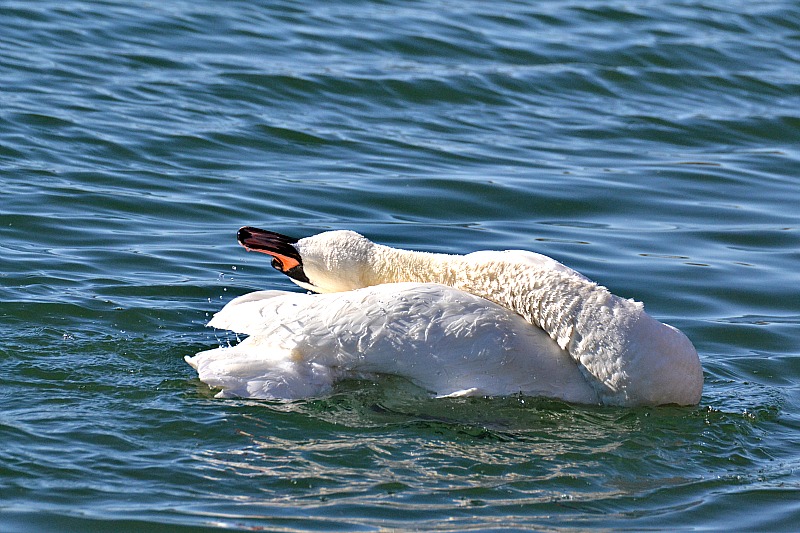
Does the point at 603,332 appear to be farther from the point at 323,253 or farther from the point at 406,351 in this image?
the point at 323,253

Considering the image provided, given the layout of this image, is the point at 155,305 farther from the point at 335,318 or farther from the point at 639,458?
the point at 639,458

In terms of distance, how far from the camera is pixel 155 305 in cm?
821

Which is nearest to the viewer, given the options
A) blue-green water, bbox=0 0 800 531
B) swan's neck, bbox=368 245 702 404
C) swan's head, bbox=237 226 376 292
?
blue-green water, bbox=0 0 800 531

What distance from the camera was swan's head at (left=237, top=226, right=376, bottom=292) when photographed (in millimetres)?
7043

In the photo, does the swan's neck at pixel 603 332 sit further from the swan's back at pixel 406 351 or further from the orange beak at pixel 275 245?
the orange beak at pixel 275 245

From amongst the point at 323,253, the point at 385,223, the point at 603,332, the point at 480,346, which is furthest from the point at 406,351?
the point at 385,223

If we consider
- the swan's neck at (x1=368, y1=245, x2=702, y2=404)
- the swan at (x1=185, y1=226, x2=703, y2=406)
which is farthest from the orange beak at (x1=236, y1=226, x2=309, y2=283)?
the swan's neck at (x1=368, y1=245, x2=702, y2=404)

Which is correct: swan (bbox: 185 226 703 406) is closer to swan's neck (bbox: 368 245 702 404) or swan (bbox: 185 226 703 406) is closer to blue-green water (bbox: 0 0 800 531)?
swan's neck (bbox: 368 245 702 404)

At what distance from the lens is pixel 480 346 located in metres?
6.20

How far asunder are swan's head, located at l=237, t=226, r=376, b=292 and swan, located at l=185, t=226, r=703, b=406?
17.7 inches

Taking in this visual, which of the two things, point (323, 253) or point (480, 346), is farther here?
point (323, 253)

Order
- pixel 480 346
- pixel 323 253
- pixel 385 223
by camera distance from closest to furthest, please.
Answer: pixel 480 346 < pixel 323 253 < pixel 385 223

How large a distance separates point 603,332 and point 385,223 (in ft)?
15.8

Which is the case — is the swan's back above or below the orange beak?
below
